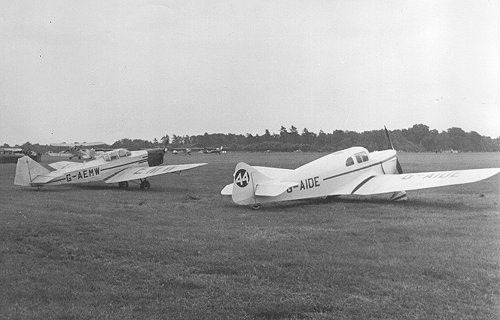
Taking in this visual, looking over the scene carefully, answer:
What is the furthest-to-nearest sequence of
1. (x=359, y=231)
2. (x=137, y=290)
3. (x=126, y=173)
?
(x=126, y=173)
(x=359, y=231)
(x=137, y=290)

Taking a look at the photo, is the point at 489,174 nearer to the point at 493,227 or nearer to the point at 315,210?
the point at 493,227

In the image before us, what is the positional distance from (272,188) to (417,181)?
3718 mm

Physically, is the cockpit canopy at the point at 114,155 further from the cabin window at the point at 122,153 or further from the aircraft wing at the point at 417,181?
the aircraft wing at the point at 417,181

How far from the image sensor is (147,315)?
405 centimetres

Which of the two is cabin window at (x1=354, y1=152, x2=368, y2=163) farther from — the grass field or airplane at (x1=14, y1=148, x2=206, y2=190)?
airplane at (x1=14, y1=148, x2=206, y2=190)

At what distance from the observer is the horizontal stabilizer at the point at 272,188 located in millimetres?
10773

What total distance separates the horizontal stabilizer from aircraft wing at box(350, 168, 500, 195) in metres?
1.88

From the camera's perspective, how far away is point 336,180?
39.5 ft

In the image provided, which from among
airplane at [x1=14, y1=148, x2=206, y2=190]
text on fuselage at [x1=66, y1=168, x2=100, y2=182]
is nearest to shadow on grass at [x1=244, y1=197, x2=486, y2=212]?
airplane at [x1=14, y1=148, x2=206, y2=190]

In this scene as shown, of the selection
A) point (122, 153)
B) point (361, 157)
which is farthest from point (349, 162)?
point (122, 153)

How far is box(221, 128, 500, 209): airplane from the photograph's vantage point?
36.2ft

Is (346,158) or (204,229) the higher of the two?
(346,158)

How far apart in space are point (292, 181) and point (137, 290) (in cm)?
706

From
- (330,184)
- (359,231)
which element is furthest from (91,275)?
(330,184)
